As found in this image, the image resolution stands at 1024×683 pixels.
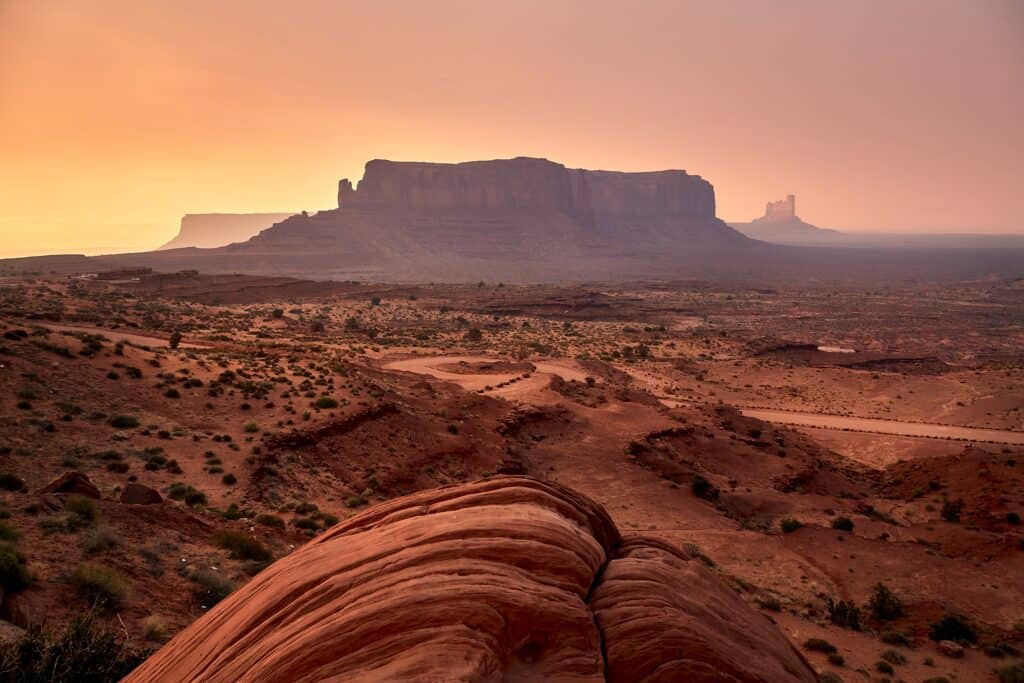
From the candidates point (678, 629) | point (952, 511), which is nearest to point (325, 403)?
point (678, 629)

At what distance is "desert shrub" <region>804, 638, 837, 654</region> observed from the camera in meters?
12.0

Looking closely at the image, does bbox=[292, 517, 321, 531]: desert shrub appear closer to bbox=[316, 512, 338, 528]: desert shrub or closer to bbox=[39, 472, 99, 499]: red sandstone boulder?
bbox=[316, 512, 338, 528]: desert shrub

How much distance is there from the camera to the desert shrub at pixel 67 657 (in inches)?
232

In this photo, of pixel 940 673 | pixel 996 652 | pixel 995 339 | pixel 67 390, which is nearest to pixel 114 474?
pixel 67 390

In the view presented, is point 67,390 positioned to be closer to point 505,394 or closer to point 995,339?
point 505,394

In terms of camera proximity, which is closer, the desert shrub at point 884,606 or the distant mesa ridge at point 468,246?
the desert shrub at point 884,606

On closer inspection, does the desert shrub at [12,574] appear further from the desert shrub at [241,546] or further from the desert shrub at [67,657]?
→ the desert shrub at [241,546]

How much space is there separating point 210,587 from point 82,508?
3.20 m

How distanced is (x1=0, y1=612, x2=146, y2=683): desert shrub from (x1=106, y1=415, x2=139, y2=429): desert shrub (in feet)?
→ 40.6

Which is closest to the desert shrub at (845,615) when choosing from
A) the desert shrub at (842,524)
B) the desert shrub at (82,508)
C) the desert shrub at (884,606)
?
the desert shrub at (884,606)

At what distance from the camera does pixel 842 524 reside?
19.2 meters

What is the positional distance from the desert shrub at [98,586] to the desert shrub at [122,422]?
1018 cm

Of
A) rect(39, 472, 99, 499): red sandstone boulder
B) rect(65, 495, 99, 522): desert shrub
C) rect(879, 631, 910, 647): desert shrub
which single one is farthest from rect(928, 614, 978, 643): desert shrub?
rect(39, 472, 99, 499): red sandstone boulder

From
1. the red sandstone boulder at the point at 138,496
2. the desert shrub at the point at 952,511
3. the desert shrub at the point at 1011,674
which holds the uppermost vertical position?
the red sandstone boulder at the point at 138,496
